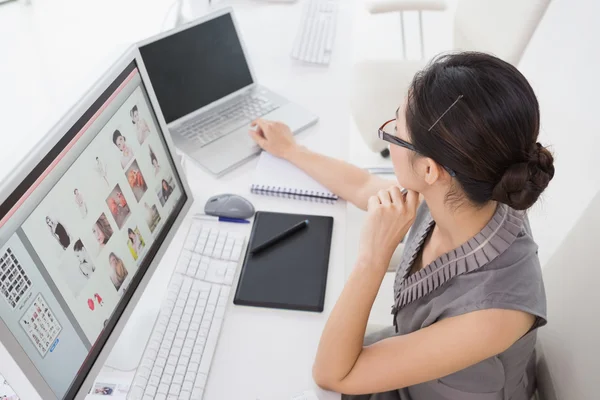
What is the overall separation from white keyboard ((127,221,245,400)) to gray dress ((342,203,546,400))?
0.31 meters

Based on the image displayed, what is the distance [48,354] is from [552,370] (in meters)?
0.95

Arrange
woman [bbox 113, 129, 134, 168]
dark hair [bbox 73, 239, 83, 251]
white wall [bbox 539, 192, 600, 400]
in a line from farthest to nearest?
white wall [bbox 539, 192, 600, 400], woman [bbox 113, 129, 134, 168], dark hair [bbox 73, 239, 83, 251]

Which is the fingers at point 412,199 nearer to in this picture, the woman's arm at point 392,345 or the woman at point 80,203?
the woman's arm at point 392,345

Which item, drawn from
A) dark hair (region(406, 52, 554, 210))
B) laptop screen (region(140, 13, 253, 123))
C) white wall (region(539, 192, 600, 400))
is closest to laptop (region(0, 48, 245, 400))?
laptop screen (region(140, 13, 253, 123))

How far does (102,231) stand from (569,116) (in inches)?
52.3

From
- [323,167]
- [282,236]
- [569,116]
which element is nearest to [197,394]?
[282,236]

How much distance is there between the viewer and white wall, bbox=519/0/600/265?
1.39 meters

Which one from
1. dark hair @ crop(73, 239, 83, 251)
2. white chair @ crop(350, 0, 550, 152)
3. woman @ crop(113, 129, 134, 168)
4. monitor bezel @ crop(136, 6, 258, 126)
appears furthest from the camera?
white chair @ crop(350, 0, 550, 152)

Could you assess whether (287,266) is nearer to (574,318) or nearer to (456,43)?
(574,318)

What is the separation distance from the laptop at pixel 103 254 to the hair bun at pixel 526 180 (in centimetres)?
55

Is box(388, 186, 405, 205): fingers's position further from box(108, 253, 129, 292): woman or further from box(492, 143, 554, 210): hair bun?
box(108, 253, 129, 292): woman

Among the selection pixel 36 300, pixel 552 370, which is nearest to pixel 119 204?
pixel 36 300

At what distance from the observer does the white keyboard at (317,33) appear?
5.75 feet

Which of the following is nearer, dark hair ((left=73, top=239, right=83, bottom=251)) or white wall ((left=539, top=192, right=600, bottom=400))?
dark hair ((left=73, top=239, right=83, bottom=251))
